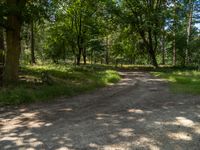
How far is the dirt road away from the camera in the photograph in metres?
6.15

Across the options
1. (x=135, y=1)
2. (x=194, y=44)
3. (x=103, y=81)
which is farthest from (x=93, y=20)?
(x=103, y=81)

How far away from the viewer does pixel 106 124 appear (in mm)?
7551

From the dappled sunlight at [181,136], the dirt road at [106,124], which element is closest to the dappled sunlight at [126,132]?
the dirt road at [106,124]

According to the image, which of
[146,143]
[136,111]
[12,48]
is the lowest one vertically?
[146,143]

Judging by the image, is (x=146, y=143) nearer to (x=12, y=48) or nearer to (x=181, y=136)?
(x=181, y=136)

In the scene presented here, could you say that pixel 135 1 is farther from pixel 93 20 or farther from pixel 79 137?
pixel 79 137

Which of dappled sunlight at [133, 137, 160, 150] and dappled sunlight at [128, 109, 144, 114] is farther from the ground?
dappled sunlight at [128, 109, 144, 114]

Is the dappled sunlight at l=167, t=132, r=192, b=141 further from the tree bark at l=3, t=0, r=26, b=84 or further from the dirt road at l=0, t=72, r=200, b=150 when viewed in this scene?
the tree bark at l=3, t=0, r=26, b=84

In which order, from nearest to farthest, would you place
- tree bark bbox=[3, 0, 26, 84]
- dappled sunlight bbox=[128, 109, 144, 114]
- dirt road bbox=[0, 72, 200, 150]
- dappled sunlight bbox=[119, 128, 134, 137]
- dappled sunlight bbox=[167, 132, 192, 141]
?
dirt road bbox=[0, 72, 200, 150], dappled sunlight bbox=[167, 132, 192, 141], dappled sunlight bbox=[119, 128, 134, 137], dappled sunlight bbox=[128, 109, 144, 114], tree bark bbox=[3, 0, 26, 84]

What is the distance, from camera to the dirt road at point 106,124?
242 inches

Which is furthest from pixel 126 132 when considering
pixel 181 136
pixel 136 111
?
pixel 136 111

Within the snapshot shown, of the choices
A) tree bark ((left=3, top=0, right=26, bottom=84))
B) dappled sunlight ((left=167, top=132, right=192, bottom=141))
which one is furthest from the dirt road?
tree bark ((left=3, top=0, right=26, bottom=84))

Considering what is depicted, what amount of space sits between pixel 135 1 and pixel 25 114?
25298 millimetres

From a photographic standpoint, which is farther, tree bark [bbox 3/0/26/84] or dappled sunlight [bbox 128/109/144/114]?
tree bark [bbox 3/0/26/84]
